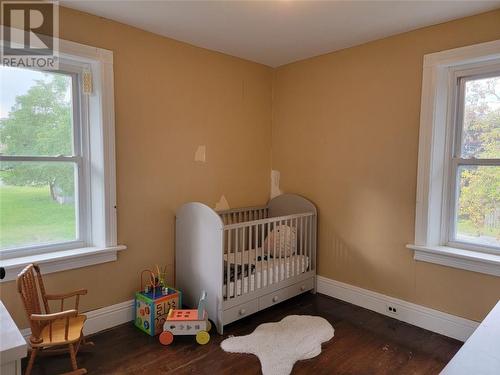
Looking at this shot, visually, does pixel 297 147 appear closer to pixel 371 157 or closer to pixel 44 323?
pixel 371 157

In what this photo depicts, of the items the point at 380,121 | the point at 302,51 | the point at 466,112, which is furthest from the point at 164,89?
the point at 466,112

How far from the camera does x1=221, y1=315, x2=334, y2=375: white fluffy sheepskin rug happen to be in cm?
212

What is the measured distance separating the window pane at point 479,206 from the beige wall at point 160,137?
6.25 feet

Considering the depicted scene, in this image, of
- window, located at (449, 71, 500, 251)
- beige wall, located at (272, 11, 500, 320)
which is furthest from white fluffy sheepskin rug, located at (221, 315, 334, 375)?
window, located at (449, 71, 500, 251)

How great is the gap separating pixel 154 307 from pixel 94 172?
1097 mm

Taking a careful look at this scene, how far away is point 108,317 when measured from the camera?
8.31 feet

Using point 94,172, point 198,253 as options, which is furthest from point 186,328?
point 94,172

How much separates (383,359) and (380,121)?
1.81 metres

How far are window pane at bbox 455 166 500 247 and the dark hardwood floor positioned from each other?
31.0 inches

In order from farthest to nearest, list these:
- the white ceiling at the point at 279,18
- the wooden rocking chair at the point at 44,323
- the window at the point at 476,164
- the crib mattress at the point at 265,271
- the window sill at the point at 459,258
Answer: the crib mattress at the point at 265,271, the window at the point at 476,164, the window sill at the point at 459,258, the white ceiling at the point at 279,18, the wooden rocking chair at the point at 44,323

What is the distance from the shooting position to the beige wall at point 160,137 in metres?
2.47

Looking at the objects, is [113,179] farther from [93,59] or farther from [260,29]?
[260,29]

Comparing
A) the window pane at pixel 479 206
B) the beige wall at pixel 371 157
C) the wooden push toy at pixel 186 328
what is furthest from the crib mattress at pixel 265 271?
the window pane at pixel 479 206

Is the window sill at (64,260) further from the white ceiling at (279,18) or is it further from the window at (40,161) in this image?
the white ceiling at (279,18)
